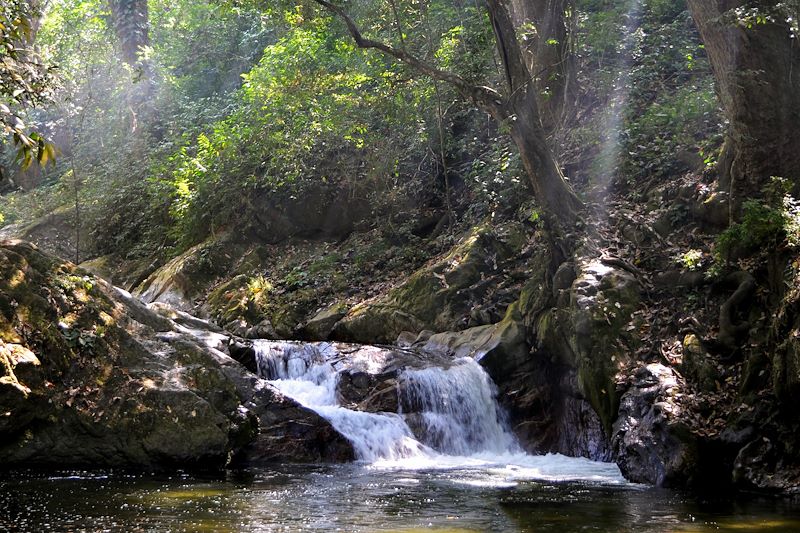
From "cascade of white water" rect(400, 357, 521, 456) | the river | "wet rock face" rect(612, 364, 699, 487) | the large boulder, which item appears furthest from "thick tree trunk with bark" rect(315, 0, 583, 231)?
"wet rock face" rect(612, 364, 699, 487)

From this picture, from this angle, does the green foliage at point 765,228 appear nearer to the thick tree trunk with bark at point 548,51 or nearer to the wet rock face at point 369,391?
the wet rock face at point 369,391

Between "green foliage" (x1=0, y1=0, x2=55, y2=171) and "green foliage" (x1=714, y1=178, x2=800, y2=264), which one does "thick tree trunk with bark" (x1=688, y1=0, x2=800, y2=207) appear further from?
"green foliage" (x1=0, y1=0, x2=55, y2=171)

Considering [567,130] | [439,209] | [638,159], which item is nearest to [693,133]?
[638,159]

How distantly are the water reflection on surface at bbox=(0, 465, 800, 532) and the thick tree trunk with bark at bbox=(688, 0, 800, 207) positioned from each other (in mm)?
4764

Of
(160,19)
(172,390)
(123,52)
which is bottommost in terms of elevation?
(172,390)

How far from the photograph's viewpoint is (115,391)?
9.05 metres

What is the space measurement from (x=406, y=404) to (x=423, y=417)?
1.04 feet

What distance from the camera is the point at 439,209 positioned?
1781 centimetres

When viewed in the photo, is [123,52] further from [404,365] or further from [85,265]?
[404,365]

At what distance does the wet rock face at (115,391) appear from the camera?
28.1 ft

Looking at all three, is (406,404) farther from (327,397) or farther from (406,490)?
(406,490)

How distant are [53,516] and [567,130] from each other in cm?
1322

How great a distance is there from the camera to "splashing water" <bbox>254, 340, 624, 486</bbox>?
9969mm

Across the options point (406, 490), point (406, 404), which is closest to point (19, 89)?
point (406, 490)
